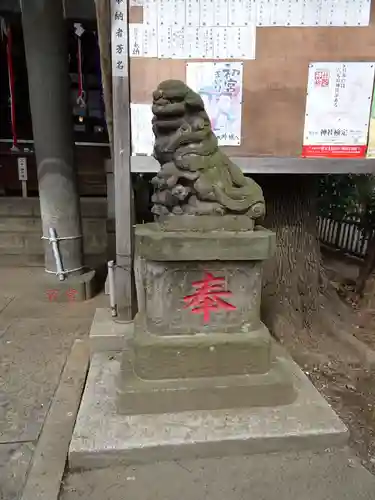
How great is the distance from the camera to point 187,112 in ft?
8.89

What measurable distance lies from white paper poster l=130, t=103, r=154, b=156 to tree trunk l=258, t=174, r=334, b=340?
1202mm

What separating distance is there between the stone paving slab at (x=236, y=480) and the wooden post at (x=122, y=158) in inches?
64.8

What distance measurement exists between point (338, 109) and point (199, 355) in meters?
2.34

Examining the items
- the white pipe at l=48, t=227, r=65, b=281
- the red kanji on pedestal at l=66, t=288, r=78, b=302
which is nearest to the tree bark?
the red kanji on pedestal at l=66, t=288, r=78, b=302

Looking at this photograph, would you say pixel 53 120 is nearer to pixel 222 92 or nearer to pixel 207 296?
pixel 222 92

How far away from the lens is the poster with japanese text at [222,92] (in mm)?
3381

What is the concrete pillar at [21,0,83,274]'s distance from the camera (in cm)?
519

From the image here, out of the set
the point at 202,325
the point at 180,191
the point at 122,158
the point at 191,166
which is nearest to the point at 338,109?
the point at 191,166

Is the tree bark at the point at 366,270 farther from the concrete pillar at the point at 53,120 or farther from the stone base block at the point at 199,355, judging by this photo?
the concrete pillar at the point at 53,120

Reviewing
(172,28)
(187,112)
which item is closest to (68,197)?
(172,28)

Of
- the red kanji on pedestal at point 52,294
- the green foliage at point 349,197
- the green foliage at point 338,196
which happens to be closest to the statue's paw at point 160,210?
the red kanji on pedestal at point 52,294

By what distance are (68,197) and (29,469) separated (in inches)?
154

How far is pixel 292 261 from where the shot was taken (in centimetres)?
411

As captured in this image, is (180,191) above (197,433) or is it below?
above
